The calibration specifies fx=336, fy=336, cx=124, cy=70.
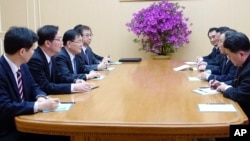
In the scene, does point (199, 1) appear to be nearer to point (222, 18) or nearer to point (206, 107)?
point (222, 18)

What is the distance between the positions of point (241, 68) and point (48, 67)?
1523 mm

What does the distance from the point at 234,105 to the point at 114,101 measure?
0.79 metres

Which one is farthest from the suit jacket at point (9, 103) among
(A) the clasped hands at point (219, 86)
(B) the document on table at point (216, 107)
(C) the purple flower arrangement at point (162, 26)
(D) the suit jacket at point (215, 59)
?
(C) the purple flower arrangement at point (162, 26)

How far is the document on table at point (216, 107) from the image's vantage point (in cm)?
202

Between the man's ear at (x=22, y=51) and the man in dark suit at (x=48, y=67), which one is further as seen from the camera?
the man in dark suit at (x=48, y=67)

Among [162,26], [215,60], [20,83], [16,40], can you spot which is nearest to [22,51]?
[16,40]

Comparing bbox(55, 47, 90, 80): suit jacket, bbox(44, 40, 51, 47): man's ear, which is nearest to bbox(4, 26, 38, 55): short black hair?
bbox(44, 40, 51, 47): man's ear

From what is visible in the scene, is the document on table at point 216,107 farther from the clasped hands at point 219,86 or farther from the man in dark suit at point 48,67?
the man in dark suit at point 48,67

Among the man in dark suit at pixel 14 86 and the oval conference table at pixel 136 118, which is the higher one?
the man in dark suit at pixel 14 86

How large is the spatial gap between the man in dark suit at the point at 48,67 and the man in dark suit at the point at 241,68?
1115 mm

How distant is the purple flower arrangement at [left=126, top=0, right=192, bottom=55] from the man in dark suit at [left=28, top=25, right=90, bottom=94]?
9.30 feet

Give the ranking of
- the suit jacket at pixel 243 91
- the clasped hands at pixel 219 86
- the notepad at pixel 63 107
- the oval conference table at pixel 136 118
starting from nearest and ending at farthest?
the oval conference table at pixel 136 118
the notepad at pixel 63 107
the suit jacket at pixel 243 91
the clasped hands at pixel 219 86

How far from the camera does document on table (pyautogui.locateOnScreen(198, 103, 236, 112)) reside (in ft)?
6.61

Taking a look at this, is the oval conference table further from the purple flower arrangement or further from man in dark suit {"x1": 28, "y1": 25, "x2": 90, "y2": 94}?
the purple flower arrangement
